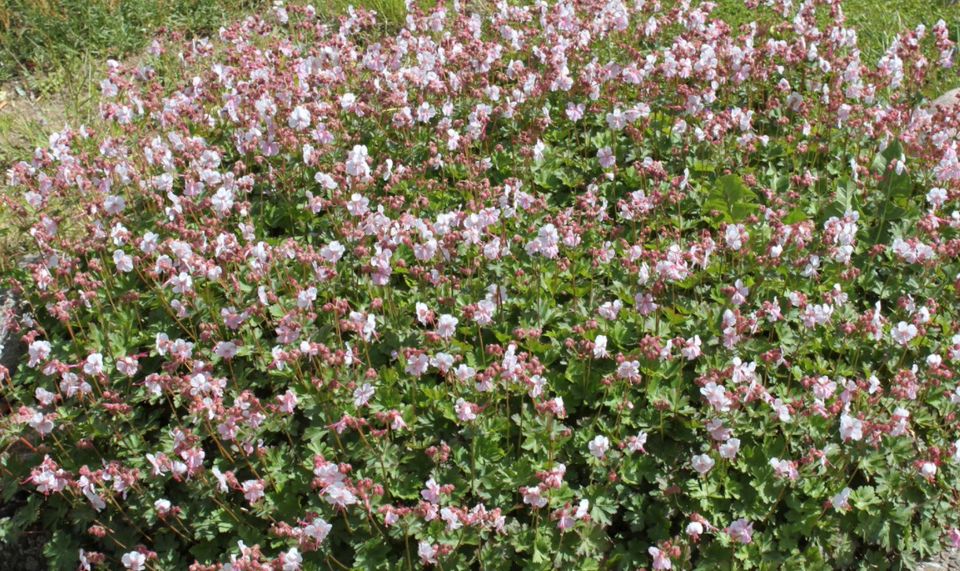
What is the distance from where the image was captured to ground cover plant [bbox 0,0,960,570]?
350 centimetres

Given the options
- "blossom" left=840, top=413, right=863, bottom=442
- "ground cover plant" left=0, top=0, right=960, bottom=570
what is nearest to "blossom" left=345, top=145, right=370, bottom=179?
"ground cover plant" left=0, top=0, right=960, bottom=570

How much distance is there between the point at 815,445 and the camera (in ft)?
11.7

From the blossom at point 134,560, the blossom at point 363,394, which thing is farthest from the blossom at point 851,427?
the blossom at point 134,560

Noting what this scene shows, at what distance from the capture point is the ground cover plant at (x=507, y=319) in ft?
11.5

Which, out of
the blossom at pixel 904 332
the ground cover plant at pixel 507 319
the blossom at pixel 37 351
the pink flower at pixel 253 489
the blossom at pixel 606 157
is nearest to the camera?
the pink flower at pixel 253 489

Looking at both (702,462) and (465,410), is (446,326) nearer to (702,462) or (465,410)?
(465,410)

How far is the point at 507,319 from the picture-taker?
4.22 metres

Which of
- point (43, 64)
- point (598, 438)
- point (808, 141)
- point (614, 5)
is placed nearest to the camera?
point (598, 438)

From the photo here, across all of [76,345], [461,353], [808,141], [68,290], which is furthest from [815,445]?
[68,290]

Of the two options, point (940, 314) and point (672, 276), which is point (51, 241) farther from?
point (940, 314)

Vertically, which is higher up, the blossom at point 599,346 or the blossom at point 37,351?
the blossom at point 599,346

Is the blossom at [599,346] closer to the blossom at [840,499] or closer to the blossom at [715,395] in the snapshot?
the blossom at [715,395]

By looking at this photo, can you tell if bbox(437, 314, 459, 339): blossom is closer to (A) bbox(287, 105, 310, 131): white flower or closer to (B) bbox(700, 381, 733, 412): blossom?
(B) bbox(700, 381, 733, 412): blossom

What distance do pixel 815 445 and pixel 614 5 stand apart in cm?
322
